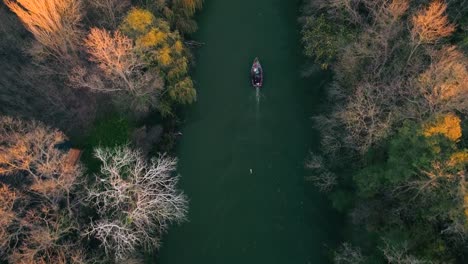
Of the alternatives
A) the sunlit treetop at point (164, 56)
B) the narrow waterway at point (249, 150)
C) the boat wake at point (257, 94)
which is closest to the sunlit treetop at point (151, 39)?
the sunlit treetop at point (164, 56)

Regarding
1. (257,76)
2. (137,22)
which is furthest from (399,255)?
(137,22)

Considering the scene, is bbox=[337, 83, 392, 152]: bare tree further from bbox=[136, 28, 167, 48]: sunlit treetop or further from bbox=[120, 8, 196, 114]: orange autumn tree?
bbox=[136, 28, 167, 48]: sunlit treetop

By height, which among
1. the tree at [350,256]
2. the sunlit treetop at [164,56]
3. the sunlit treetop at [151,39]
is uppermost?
the sunlit treetop at [151,39]

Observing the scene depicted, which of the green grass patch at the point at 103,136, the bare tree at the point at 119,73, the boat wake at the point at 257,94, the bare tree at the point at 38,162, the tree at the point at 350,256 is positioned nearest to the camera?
the bare tree at the point at 38,162

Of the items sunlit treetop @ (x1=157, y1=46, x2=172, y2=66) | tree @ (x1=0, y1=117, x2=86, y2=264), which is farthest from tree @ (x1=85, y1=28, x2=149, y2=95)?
tree @ (x1=0, y1=117, x2=86, y2=264)

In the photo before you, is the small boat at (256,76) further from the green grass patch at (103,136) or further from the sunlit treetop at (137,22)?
the green grass patch at (103,136)

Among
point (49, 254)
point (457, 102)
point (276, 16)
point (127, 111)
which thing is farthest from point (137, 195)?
point (276, 16)

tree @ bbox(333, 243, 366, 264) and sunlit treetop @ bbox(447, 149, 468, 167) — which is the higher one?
sunlit treetop @ bbox(447, 149, 468, 167)

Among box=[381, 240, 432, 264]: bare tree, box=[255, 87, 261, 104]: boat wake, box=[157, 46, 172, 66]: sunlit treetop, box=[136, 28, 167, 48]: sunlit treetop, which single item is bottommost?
box=[381, 240, 432, 264]: bare tree
